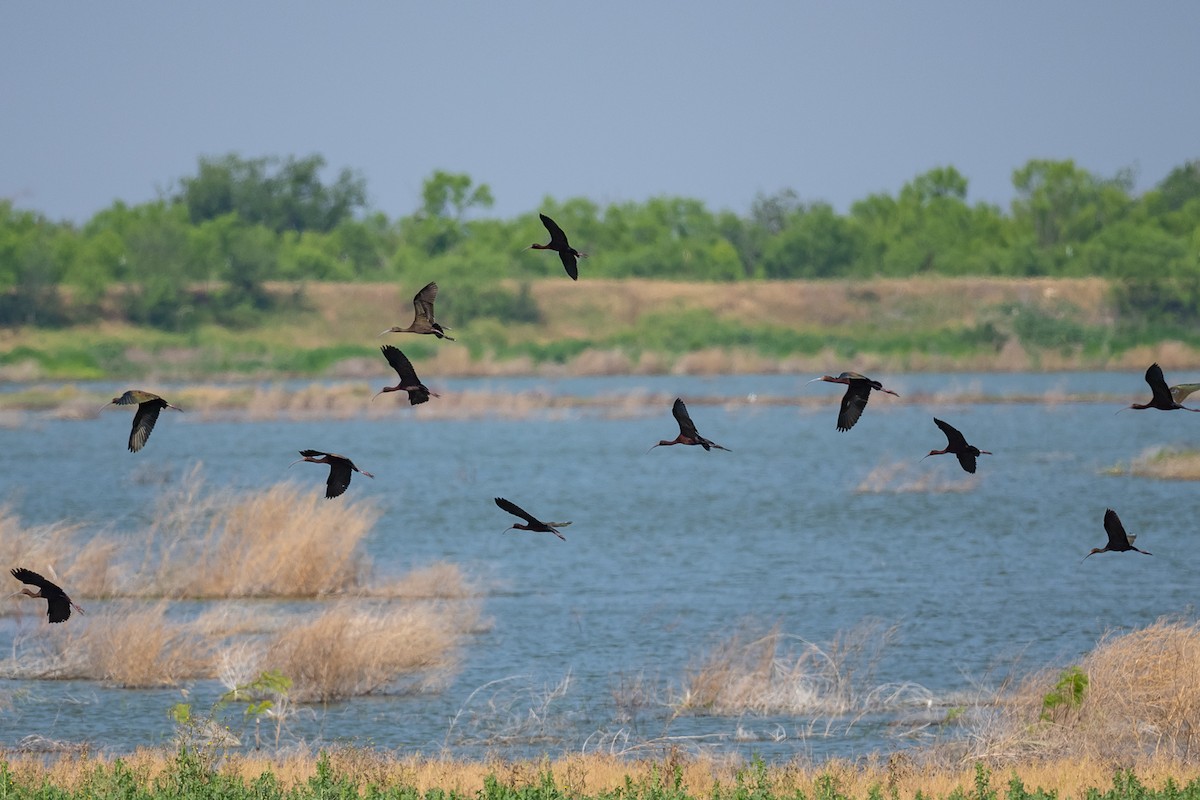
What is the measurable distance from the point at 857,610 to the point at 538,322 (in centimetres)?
8173

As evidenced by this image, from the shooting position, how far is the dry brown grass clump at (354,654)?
21609mm

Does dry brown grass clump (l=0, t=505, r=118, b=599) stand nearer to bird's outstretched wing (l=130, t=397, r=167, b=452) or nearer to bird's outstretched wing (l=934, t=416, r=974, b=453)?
bird's outstretched wing (l=130, t=397, r=167, b=452)

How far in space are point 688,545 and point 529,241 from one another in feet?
317

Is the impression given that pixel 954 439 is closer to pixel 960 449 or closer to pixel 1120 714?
pixel 960 449

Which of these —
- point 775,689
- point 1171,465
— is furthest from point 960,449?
point 1171,465

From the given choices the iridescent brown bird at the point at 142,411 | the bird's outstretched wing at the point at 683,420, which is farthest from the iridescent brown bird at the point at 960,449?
the iridescent brown bird at the point at 142,411

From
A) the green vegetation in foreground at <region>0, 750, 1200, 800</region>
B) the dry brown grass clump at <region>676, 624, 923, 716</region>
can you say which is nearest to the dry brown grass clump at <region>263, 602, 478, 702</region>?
the dry brown grass clump at <region>676, 624, 923, 716</region>

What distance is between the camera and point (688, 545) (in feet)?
136

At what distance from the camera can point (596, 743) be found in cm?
1961

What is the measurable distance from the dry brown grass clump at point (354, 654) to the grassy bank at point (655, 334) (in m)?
65.2

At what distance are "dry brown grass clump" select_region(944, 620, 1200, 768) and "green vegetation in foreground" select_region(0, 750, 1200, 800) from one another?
266cm

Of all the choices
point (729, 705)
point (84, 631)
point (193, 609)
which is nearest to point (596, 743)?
point (729, 705)

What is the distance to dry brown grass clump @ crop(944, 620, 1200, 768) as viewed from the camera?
1753 centimetres

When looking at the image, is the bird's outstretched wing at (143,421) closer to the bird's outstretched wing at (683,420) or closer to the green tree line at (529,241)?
the bird's outstretched wing at (683,420)
